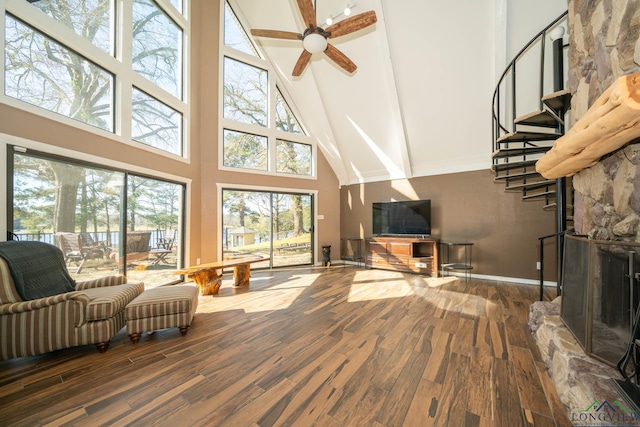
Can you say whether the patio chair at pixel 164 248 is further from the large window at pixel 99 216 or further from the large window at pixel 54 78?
the large window at pixel 54 78

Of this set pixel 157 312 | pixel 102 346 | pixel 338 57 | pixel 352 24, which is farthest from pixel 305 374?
pixel 338 57

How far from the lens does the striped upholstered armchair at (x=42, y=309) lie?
1.94 m

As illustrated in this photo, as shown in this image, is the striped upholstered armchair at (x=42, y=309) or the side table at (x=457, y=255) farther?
the side table at (x=457, y=255)

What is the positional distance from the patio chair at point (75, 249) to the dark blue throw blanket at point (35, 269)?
A: 564mm

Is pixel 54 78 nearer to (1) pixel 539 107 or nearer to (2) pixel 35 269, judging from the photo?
(2) pixel 35 269

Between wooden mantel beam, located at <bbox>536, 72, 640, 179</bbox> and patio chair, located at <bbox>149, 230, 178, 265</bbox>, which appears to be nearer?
wooden mantel beam, located at <bbox>536, 72, 640, 179</bbox>

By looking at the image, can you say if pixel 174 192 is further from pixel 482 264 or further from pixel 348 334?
pixel 482 264

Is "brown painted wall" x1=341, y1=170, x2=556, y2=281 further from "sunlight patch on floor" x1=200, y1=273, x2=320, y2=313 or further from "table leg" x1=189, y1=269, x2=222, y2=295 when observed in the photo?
"table leg" x1=189, y1=269, x2=222, y2=295

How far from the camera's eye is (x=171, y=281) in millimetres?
4410

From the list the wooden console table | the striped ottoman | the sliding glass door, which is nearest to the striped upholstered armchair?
the striped ottoman

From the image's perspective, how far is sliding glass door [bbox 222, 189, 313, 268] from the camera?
5539 mm

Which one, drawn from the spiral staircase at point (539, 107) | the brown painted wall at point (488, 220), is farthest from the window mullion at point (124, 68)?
the brown painted wall at point (488, 220)

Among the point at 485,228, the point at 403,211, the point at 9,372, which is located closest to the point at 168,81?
the point at 9,372

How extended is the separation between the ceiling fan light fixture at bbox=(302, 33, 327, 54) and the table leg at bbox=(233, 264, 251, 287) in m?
3.72
